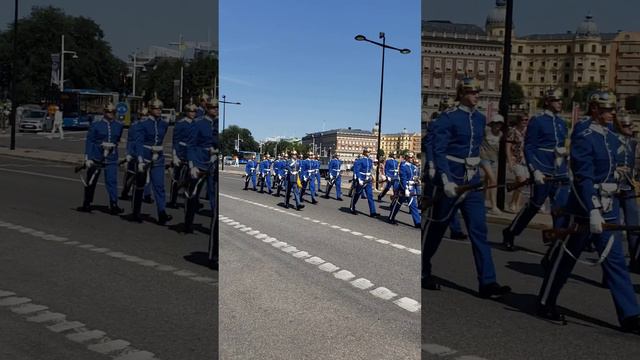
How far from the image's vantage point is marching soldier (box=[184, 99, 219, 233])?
422 centimetres

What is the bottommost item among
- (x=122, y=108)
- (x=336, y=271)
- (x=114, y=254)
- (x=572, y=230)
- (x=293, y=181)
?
(x=336, y=271)

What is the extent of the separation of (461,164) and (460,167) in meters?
0.02

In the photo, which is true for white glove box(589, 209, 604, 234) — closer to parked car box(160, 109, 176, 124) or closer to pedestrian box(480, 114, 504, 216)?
pedestrian box(480, 114, 504, 216)

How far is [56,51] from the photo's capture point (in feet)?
12.5

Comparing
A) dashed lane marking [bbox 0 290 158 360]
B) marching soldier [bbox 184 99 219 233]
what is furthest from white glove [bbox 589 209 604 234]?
dashed lane marking [bbox 0 290 158 360]

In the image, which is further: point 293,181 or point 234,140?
point 293,181

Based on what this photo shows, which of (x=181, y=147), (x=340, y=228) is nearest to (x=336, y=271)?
(x=340, y=228)

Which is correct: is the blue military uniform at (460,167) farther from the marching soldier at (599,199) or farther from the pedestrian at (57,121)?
the pedestrian at (57,121)

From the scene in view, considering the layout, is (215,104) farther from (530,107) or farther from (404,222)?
(530,107)

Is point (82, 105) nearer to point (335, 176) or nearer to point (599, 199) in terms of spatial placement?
point (335, 176)

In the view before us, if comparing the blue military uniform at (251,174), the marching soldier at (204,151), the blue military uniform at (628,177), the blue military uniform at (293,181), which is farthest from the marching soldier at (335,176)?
the blue military uniform at (628,177)

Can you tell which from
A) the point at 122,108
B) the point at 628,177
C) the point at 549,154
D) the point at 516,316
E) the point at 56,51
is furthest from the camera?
the point at 122,108

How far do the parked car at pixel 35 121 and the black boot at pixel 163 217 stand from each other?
3.10ft

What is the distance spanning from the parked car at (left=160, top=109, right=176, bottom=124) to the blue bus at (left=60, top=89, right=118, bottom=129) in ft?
1.04
